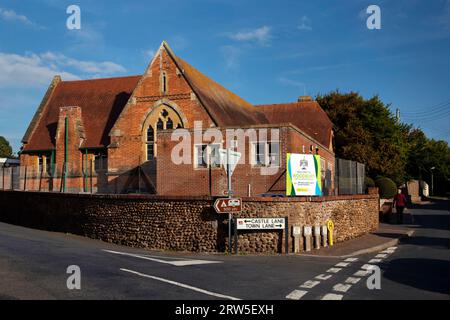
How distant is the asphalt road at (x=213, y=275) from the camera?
9.23 m

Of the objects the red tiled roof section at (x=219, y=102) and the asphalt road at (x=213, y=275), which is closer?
the asphalt road at (x=213, y=275)

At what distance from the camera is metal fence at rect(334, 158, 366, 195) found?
2298 centimetres

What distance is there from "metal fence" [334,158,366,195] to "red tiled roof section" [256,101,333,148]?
15440mm

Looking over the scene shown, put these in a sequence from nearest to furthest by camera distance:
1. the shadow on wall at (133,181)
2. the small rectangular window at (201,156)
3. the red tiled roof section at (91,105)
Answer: the small rectangular window at (201,156)
the shadow on wall at (133,181)
the red tiled roof section at (91,105)

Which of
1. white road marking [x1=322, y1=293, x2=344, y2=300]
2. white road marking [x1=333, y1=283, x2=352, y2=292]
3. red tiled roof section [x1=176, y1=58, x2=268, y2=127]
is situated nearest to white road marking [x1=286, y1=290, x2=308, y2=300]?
white road marking [x1=322, y1=293, x2=344, y2=300]

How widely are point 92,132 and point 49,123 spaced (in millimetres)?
5908

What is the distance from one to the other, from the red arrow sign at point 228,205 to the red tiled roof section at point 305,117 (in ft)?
88.1

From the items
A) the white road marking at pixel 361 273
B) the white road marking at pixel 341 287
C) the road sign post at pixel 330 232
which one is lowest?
the white road marking at pixel 361 273

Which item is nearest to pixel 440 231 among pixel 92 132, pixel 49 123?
pixel 92 132

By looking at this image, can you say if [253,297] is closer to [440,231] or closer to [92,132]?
[440,231]

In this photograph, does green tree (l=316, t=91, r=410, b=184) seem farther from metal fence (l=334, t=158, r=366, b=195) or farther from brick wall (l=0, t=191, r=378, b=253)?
brick wall (l=0, t=191, r=378, b=253)

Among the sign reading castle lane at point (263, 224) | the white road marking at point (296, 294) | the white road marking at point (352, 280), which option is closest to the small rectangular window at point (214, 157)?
the sign reading castle lane at point (263, 224)

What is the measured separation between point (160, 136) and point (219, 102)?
8.97m

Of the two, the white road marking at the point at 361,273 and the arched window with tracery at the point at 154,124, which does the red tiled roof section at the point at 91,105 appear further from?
the white road marking at the point at 361,273
